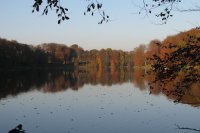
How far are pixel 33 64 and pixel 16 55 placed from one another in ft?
31.1

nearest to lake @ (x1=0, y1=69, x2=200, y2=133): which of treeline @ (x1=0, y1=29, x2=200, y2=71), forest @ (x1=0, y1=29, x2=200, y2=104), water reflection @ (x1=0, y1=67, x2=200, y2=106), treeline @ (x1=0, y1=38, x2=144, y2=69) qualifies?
water reflection @ (x1=0, y1=67, x2=200, y2=106)

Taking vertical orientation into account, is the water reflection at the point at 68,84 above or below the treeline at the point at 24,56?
below

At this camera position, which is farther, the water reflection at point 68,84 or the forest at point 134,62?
the water reflection at point 68,84

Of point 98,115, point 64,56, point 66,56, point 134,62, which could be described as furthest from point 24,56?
point 98,115

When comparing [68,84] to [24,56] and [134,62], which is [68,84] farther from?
[134,62]

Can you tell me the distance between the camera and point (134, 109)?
20.0 metres

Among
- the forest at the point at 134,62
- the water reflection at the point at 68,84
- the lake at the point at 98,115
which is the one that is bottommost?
the lake at the point at 98,115

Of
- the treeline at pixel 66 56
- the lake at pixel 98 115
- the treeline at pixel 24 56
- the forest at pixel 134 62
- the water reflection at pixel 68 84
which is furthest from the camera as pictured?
the treeline at pixel 66 56

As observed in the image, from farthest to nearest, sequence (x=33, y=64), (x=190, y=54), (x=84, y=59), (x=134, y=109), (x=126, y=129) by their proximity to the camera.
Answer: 1. (x=84, y=59)
2. (x=33, y=64)
3. (x=134, y=109)
4. (x=126, y=129)
5. (x=190, y=54)

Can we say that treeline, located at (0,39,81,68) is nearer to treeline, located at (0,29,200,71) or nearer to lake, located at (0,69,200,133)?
treeline, located at (0,29,200,71)

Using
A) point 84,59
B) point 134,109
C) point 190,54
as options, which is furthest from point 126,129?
point 84,59

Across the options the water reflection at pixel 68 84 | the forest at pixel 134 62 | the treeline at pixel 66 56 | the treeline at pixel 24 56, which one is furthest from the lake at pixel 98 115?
the treeline at pixel 24 56

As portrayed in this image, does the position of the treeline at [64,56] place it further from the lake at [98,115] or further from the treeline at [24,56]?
the lake at [98,115]

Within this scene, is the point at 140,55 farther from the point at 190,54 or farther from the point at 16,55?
the point at 190,54
